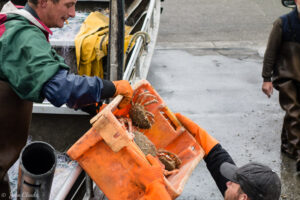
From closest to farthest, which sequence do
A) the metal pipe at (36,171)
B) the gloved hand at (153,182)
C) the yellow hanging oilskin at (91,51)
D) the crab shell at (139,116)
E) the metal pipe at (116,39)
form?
the metal pipe at (36,171) < the gloved hand at (153,182) < the crab shell at (139,116) < the metal pipe at (116,39) < the yellow hanging oilskin at (91,51)

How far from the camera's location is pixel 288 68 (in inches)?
162

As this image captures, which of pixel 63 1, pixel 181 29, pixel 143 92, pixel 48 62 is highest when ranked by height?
pixel 63 1

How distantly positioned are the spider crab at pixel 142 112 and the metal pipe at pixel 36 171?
2.65ft

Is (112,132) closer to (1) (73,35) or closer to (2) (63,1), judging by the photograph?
(2) (63,1)

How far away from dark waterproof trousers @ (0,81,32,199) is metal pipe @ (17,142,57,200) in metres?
0.32

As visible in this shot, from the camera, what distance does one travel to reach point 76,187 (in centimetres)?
332

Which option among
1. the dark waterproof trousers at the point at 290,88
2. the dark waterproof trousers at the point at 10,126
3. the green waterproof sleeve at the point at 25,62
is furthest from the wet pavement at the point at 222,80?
the green waterproof sleeve at the point at 25,62

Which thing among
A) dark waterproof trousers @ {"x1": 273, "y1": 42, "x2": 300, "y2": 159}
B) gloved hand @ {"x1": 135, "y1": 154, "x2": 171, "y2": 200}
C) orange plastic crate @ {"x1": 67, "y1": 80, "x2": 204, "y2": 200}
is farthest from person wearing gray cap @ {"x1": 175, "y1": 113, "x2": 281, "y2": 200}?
dark waterproof trousers @ {"x1": 273, "y1": 42, "x2": 300, "y2": 159}

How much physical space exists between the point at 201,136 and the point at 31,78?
1382 mm

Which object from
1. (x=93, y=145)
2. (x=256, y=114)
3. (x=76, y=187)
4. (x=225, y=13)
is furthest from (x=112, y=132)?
(x=225, y=13)

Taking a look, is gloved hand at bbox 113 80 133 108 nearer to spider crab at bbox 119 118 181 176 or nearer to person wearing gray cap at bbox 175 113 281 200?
spider crab at bbox 119 118 181 176

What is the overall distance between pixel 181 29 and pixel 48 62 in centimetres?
698

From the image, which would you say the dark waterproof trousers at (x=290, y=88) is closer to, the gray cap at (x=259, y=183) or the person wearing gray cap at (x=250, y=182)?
the person wearing gray cap at (x=250, y=182)

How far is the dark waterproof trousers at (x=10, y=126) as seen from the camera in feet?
7.53
